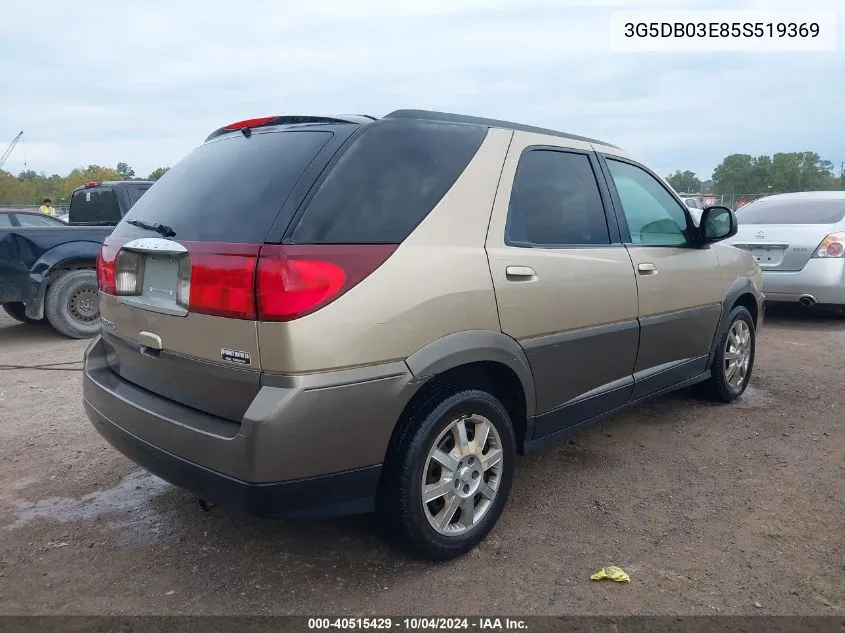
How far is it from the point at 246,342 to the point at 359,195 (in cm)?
66

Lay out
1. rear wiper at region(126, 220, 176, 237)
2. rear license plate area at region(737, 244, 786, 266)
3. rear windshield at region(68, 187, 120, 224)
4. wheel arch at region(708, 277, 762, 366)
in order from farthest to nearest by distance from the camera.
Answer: rear windshield at region(68, 187, 120, 224)
rear license plate area at region(737, 244, 786, 266)
wheel arch at region(708, 277, 762, 366)
rear wiper at region(126, 220, 176, 237)

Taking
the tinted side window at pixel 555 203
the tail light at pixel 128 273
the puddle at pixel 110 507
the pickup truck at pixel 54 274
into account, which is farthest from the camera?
the pickup truck at pixel 54 274

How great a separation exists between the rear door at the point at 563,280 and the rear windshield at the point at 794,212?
5239 mm

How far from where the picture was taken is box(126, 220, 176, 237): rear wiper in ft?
8.51

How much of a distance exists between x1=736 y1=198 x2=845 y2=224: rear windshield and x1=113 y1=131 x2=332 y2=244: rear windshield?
6.80 metres

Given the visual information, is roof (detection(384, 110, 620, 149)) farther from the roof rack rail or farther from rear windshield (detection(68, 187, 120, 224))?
rear windshield (detection(68, 187, 120, 224))

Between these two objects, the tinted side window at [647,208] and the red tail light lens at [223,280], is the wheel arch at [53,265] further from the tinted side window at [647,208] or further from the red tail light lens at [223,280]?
the tinted side window at [647,208]

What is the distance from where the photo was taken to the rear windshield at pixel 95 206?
8.67m

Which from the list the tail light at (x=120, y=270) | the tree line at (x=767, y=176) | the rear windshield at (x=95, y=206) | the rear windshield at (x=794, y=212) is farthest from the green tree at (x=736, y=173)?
the tail light at (x=120, y=270)

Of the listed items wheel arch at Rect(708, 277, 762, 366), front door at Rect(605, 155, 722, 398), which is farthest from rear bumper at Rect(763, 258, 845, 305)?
front door at Rect(605, 155, 722, 398)

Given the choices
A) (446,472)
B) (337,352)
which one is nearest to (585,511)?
(446,472)

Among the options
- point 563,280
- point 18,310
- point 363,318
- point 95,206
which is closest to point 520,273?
point 563,280

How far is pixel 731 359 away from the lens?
4.71 metres

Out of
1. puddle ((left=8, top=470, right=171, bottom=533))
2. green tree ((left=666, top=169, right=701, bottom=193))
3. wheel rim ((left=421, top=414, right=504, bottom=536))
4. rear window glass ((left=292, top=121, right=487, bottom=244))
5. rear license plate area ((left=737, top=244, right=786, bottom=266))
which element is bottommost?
puddle ((left=8, top=470, right=171, bottom=533))
